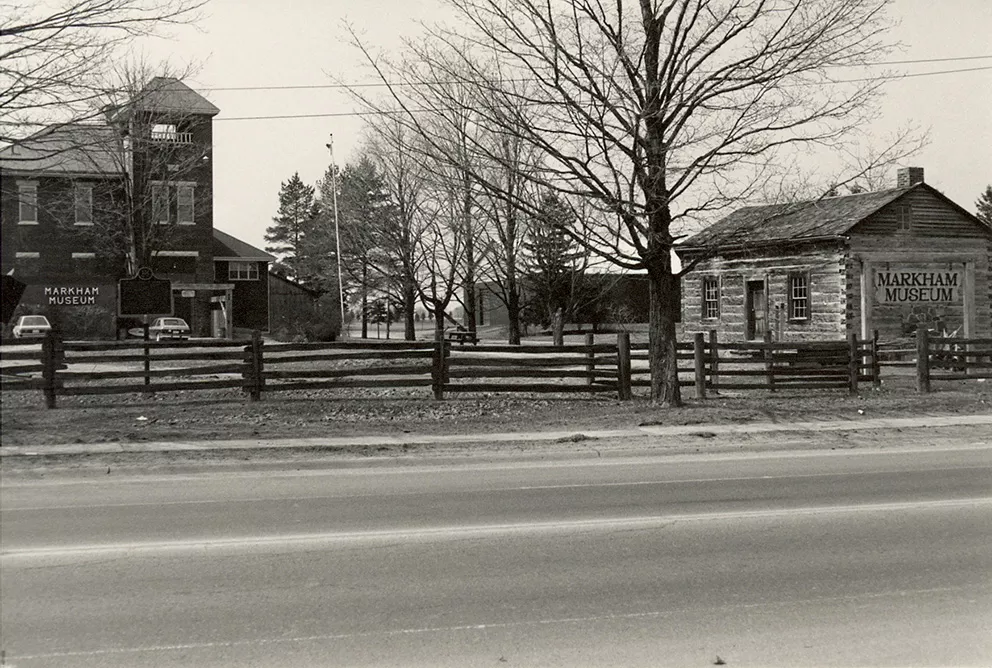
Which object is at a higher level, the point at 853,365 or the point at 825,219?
the point at 825,219

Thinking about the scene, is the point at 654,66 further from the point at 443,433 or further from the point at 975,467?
the point at 975,467

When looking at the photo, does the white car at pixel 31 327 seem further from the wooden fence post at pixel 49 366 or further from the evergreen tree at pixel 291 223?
the evergreen tree at pixel 291 223

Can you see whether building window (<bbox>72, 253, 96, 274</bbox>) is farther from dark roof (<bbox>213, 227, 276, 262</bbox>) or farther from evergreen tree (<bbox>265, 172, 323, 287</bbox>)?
evergreen tree (<bbox>265, 172, 323, 287</bbox>)

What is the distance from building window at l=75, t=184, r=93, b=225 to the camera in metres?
24.5

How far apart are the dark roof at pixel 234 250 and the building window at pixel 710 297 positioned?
2785 cm

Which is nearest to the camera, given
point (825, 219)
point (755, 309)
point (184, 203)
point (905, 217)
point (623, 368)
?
point (623, 368)

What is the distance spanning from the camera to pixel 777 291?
32562mm

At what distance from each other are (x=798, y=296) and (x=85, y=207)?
21624 mm

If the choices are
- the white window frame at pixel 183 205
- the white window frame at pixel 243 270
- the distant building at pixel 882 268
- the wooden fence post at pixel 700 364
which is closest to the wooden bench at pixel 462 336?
the white window frame at pixel 183 205

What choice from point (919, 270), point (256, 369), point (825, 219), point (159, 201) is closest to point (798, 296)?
point (825, 219)

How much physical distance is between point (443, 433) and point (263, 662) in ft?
31.8

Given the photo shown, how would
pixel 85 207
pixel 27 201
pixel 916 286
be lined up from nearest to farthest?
pixel 27 201
pixel 85 207
pixel 916 286

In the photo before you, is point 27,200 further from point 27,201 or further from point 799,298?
point 799,298

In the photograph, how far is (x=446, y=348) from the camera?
1858 centimetres
